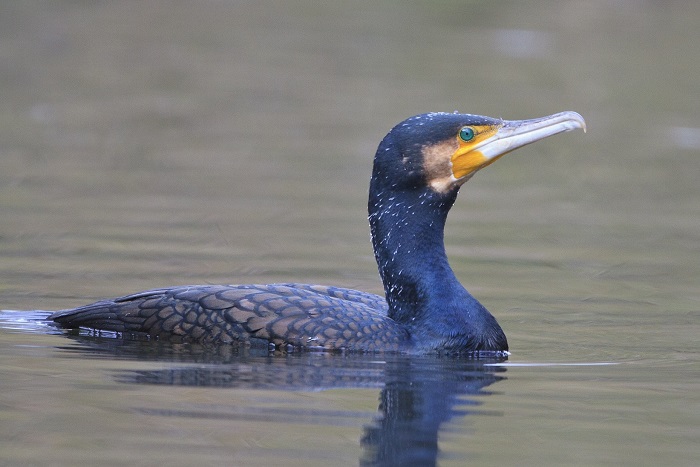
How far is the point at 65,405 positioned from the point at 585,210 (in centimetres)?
715

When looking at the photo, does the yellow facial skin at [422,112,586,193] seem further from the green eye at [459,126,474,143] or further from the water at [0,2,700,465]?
the water at [0,2,700,465]

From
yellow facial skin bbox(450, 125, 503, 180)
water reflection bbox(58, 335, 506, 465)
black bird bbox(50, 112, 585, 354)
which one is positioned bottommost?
water reflection bbox(58, 335, 506, 465)

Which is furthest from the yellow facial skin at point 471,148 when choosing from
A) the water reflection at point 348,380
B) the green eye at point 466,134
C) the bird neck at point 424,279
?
the water reflection at point 348,380

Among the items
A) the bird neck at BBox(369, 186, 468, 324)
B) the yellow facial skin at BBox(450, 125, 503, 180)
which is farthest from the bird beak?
the bird neck at BBox(369, 186, 468, 324)

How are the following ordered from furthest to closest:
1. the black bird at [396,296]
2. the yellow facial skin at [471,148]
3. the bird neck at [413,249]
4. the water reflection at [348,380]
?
1. the bird neck at [413,249]
2. the yellow facial skin at [471,148]
3. the black bird at [396,296]
4. the water reflection at [348,380]

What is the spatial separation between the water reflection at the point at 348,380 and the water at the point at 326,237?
20mm

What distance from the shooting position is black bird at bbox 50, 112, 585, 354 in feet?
25.2

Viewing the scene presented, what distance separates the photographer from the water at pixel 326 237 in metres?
6.38

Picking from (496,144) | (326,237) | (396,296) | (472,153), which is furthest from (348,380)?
(326,237)

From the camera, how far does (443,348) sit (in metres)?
7.83

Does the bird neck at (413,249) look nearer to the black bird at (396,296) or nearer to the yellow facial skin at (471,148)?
the black bird at (396,296)

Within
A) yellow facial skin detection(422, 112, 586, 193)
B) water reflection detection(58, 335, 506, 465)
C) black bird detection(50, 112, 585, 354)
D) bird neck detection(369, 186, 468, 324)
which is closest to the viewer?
water reflection detection(58, 335, 506, 465)

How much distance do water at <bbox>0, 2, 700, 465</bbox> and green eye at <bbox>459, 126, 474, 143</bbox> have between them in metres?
1.23

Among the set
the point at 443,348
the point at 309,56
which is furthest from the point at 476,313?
the point at 309,56
